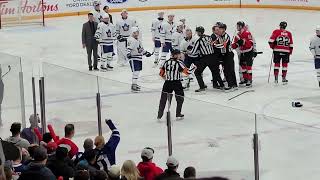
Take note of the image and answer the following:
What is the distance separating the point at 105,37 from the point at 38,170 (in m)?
9.27

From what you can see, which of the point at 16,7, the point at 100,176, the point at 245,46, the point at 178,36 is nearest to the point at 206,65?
Answer: the point at 245,46

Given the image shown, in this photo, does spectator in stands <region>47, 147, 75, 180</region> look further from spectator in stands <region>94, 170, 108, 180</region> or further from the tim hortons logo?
the tim hortons logo

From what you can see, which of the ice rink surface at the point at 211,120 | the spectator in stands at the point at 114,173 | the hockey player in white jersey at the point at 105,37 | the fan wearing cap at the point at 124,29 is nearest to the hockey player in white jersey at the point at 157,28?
the fan wearing cap at the point at 124,29

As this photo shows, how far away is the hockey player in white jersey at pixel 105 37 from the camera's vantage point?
14084mm

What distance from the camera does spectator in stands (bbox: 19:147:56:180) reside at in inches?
191

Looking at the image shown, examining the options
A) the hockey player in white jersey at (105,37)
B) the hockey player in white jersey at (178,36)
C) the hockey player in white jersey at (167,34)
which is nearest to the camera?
the hockey player in white jersey at (178,36)

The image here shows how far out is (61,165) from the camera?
18.3 ft

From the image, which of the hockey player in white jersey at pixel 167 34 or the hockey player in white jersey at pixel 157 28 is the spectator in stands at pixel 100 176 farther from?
the hockey player in white jersey at pixel 157 28

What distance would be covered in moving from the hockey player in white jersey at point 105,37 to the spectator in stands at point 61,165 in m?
8.53

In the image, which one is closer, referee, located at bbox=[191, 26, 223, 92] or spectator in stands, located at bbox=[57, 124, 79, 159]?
spectator in stands, located at bbox=[57, 124, 79, 159]

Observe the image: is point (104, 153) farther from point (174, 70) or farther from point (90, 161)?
point (174, 70)

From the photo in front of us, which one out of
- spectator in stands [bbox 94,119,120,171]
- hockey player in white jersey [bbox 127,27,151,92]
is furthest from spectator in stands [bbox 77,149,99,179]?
hockey player in white jersey [bbox 127,27,151,92]

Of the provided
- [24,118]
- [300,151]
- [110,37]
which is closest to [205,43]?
[110,37]

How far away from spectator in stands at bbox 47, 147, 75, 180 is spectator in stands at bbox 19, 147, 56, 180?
0.69 ft
